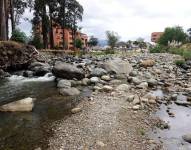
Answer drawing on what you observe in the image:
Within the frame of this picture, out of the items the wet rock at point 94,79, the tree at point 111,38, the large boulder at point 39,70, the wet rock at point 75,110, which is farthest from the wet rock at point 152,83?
the tree at point 111,38

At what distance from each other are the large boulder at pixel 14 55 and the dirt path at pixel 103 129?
29.5 feet

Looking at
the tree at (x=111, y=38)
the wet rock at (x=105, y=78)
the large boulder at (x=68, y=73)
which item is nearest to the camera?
the wet rock at (x=105, y=78)

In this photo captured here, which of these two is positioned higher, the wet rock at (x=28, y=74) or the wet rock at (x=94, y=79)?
the wet rock at (x=94, y=79)

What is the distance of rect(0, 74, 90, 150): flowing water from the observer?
21.7ft

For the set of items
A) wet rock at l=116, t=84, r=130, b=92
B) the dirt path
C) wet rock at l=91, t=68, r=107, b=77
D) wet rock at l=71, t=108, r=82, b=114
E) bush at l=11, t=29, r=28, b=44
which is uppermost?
bush at l=11, t=29, r=28, b=44

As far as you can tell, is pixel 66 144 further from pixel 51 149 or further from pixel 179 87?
pixel 179 87

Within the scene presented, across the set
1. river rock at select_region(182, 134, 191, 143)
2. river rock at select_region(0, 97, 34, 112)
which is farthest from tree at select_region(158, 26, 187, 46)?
river rock at select_region(182, 134, 191, 143)

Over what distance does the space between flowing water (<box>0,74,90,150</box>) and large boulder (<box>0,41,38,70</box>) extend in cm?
395


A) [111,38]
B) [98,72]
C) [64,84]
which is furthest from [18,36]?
[111,38]

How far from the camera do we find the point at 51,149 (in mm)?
6172

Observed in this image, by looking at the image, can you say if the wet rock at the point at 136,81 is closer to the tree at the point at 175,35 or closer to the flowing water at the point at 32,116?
the flowing water at the point at 32,116

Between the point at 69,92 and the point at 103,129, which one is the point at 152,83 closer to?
the point at 69,92

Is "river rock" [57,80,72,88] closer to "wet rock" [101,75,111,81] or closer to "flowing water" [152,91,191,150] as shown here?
"wet rock" [101,75,111,81]

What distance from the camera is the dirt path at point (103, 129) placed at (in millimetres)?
6379
